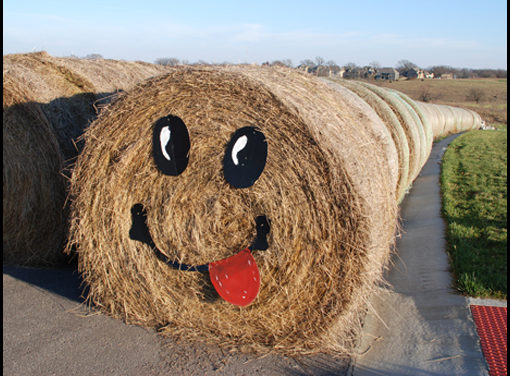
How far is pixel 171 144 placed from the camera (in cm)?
350

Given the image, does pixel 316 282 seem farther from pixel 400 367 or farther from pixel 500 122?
pixel 500 122

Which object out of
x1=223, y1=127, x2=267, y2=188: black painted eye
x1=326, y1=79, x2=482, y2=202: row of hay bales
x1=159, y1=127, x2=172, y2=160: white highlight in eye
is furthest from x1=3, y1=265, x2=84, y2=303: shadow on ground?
x1=326, y1=79, x2=482, y2=202: row of hay bales

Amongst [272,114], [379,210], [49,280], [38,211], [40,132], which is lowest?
[49,280]

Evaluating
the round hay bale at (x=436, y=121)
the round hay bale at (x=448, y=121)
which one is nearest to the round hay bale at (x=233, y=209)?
the round hay bale at (x=436, y=121)

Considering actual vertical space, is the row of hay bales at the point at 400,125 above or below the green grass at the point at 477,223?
above

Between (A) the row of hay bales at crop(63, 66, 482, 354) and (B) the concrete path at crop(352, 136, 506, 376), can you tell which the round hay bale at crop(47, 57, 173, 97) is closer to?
(A) the row of hay bales at crop(63, 66, 482, 354)

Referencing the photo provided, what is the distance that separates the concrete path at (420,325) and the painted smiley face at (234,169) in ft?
3.23

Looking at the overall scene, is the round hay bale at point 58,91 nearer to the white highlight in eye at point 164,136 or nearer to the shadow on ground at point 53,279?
the shadow on ground at point 53,279

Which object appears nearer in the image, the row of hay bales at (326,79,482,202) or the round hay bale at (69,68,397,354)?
the round hay bale at (69,68,397,354)

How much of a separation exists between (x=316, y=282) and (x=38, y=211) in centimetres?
323

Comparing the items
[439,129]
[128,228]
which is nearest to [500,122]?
[439,129]

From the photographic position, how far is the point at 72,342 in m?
3.63

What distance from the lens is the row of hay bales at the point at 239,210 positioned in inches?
125

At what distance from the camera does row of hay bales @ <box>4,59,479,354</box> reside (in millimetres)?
3188
